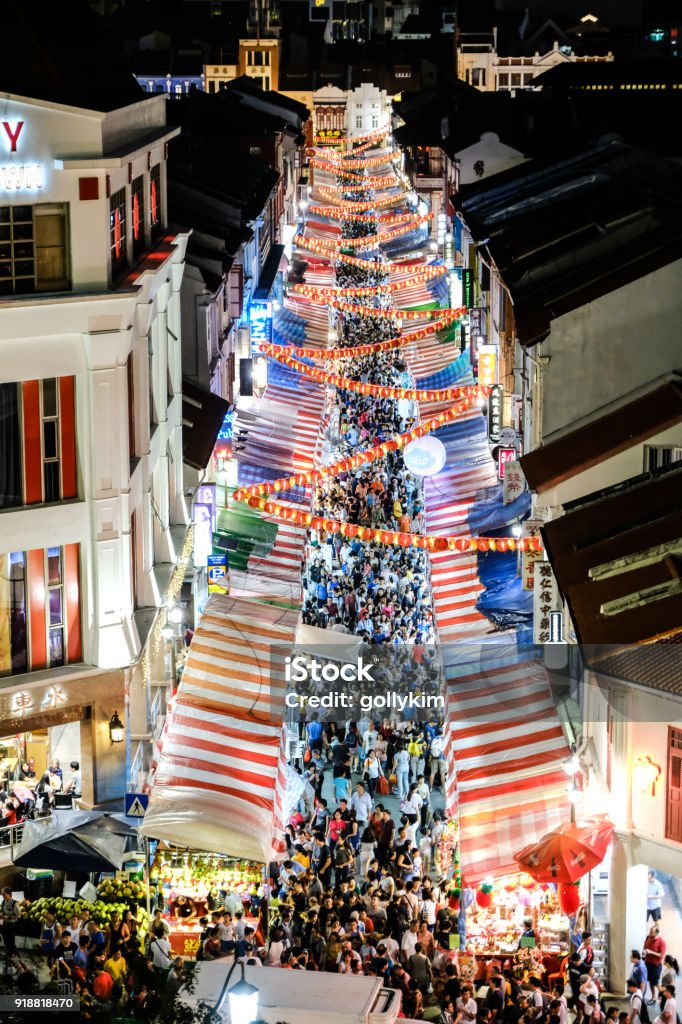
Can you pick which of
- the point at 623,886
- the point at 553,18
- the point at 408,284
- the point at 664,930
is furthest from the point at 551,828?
the point at 553,18

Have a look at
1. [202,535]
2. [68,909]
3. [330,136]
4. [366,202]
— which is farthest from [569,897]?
[330,136]

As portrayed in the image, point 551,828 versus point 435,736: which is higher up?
point 435,736

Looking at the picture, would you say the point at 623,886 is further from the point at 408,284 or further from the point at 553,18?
the point at 553,18

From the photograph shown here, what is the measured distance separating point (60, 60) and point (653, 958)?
56.9 feet

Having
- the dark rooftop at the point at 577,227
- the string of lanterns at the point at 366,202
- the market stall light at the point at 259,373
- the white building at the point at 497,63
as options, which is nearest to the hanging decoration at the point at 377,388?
the market stall light at the point at 259,373

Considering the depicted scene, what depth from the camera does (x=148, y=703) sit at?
2775cm

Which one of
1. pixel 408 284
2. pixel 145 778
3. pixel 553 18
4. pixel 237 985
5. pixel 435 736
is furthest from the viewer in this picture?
pixel 553 18

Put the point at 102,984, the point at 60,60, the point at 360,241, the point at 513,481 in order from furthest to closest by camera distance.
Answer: the point at 360,241
the point at 513,481
the point at 60,60
the point at 102,984

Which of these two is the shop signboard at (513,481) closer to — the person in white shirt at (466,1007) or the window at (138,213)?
the window at (138,213)

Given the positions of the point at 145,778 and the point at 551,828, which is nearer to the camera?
the point at 551,828

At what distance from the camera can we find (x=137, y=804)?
2375cm

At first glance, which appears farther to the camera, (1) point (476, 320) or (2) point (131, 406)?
(1) point (476, 320)

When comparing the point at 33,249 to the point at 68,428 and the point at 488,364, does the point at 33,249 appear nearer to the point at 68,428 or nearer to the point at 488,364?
the point at 68,428

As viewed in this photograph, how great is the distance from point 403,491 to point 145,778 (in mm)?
21774
